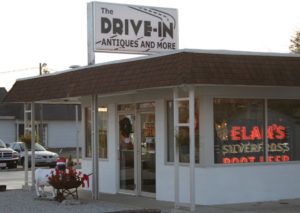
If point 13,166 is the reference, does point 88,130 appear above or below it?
above

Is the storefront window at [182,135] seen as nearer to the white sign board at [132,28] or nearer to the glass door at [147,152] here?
the glass door at [147,152]

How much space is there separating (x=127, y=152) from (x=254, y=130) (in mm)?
3826

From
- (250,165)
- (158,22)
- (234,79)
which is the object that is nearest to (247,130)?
(250,165)

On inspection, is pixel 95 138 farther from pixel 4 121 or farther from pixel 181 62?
pixel 4 121

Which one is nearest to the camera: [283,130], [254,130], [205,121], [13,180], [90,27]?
[205,121]

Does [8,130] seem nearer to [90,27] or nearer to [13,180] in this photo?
[13,180]

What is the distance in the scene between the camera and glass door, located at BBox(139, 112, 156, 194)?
16875mm

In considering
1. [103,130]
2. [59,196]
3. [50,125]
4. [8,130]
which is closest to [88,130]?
[103,130]

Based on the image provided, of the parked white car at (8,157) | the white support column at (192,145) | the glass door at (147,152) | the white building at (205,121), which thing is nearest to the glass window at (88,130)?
the white building at (205,121)

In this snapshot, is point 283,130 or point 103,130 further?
point 103,130

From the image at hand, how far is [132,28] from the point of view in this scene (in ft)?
67.0

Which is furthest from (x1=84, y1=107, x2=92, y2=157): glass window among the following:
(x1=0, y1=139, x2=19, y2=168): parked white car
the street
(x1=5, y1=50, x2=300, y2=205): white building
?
(x1=0, y1=139, x2=19, y2=168): parked white car

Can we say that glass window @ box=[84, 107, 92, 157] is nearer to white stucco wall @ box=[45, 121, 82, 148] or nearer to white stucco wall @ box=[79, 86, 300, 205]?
white stucco wall @ box=[79, 86, 300, 205]

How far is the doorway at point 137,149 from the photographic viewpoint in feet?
55.6
